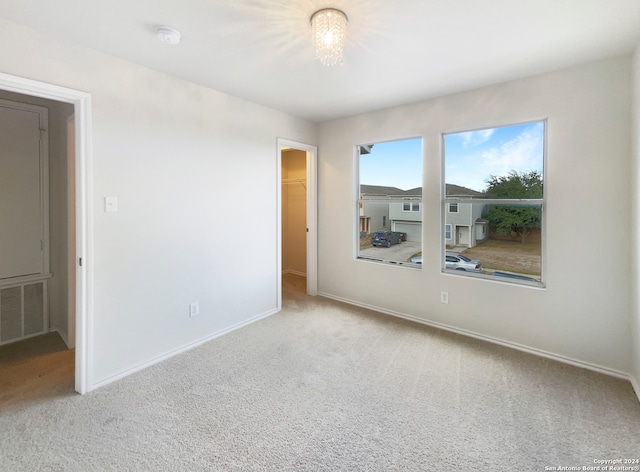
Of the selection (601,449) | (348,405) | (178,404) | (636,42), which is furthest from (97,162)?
(636,42)

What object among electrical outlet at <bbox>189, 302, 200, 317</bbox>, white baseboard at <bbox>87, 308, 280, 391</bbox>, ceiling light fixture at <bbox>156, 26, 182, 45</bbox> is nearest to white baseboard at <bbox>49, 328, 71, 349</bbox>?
white baseboard at <bbox>87, 308, 280, 391</bbox>

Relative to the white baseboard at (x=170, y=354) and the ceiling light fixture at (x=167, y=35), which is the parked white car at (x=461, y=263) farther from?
the ceiling light fixture at (x=167, y=35)

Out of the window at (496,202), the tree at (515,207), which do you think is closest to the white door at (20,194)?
the window at (496,202)

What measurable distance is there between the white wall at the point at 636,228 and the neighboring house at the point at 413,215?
1.05m

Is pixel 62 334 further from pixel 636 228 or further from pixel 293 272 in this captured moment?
pixel 636 228

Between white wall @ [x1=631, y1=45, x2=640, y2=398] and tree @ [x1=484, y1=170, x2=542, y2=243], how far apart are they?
1.97 feet

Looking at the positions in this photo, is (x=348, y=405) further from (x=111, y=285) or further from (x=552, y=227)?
(x=552, y=227)

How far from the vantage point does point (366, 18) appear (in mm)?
1840

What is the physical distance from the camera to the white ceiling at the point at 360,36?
1.74 meters

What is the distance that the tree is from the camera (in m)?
2.73

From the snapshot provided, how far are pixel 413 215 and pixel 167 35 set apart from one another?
9.13 feet

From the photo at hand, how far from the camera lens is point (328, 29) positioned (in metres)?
1.80

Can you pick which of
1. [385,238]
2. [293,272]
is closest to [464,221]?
[385,238]

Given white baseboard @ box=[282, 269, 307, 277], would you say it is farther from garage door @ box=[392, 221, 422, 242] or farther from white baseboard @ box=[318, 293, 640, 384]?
garage door @ box=[392, 221, 422, 242]
